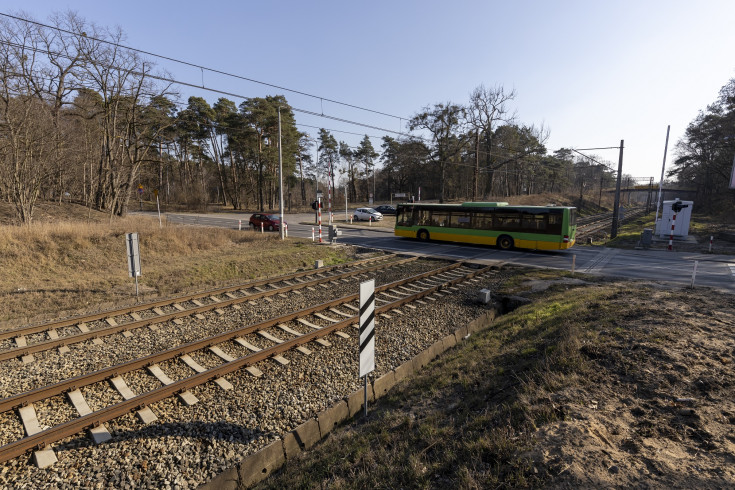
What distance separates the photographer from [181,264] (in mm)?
13336

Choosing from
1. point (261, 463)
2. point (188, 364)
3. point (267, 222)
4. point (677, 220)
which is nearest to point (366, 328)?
point (261, 463)

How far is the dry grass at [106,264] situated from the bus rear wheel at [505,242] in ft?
32.7

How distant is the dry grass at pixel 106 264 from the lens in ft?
30.8

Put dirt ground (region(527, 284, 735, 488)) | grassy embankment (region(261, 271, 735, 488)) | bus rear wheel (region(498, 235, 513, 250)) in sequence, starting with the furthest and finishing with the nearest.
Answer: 1. bus rear wheel (region(498, 235, 513, 250))
2. grassy embankment (region(261, 271, 735, 488))
3. dirt ground (region(527, 284, 735, 488))

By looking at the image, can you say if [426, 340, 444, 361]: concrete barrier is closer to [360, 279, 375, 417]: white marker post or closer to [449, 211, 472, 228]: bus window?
[360, 279, 375, 417]: white marker post

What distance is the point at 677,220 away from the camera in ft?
78.8

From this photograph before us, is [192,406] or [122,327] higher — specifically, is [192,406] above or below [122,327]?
below

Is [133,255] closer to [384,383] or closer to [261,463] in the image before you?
[261,463]

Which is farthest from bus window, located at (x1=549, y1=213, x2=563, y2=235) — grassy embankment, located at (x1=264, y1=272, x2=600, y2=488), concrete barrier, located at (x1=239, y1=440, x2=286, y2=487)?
concrete barrier, located at (x1=239, y1=440, x2=286, y2=487)

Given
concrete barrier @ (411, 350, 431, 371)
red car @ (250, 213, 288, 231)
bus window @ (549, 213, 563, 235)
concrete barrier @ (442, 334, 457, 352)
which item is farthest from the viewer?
red car @ (250, 213, 288, 231)

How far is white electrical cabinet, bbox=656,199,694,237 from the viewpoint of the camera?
2331cm

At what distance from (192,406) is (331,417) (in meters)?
2.12

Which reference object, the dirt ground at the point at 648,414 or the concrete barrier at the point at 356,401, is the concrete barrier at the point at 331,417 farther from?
the dirt ground at the point at 648,414

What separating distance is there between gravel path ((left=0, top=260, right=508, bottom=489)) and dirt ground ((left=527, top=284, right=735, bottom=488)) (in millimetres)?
3286
